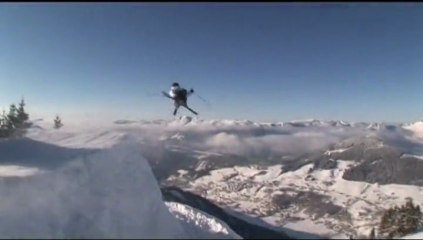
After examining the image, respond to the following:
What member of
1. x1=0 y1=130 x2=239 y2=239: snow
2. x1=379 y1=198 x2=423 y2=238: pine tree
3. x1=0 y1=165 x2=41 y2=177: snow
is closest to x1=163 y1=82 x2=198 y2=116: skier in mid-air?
x1=0 y1=130 x2=239 y2=239: snow

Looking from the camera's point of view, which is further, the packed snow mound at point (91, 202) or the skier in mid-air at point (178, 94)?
the skier in mid-air at point (178, 94)

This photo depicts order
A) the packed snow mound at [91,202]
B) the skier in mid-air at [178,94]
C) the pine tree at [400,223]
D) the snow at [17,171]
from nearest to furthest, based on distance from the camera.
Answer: the packed snow mound at [91,202]
the snow at [17,171]
the skier in mid-air at [178,94]
the pine tree at [400,223]

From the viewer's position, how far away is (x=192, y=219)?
16.4 metres

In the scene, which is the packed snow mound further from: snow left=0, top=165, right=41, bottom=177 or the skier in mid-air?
the skier in mid-air

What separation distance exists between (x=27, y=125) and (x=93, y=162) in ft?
137

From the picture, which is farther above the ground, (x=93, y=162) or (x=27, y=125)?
(x=27, y=125)

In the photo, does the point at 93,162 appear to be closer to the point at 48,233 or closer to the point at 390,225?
the point at 48,233

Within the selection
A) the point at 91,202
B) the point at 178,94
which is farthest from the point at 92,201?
the point at 178,94

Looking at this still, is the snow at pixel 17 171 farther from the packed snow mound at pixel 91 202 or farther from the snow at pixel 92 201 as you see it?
the packed snow mound at pixel 91 202

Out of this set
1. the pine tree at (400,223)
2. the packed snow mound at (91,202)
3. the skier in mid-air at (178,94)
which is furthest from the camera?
the pine tree at (400,223)

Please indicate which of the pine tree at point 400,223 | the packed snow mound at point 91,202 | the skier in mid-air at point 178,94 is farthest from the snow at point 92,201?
the pine tree at point 400,223

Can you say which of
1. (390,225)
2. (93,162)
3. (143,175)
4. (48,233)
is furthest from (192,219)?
(390,225)

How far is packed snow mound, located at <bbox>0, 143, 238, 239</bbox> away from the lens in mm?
12000

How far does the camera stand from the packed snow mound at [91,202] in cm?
1200
